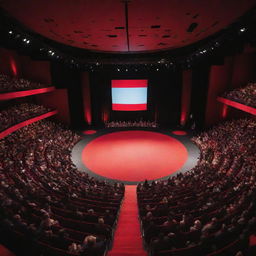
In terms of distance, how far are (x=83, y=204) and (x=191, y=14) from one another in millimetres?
9096

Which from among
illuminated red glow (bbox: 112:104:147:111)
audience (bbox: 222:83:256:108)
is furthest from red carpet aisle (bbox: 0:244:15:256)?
illuminated red glow (bbox: 112:104:147:111)

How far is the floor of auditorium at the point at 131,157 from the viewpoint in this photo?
30.8ft

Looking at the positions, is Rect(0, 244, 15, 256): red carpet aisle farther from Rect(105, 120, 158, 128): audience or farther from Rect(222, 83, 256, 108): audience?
Rect(105, 120, 158, 128): audience

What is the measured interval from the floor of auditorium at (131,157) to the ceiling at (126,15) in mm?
8306

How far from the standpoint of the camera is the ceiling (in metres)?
7.50

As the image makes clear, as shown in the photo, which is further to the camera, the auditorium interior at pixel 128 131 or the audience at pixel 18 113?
the audience at pixel 18 113

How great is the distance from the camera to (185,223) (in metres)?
6.45

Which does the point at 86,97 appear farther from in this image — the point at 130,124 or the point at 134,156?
the point at 134,156

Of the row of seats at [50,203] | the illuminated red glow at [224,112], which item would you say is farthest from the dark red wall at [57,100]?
the illuminated red glow at [224,112]

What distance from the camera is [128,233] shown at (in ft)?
23.5

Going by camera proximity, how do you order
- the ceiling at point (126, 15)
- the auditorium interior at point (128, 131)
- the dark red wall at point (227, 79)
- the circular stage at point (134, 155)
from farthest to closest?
the dark red wall at point (227, 79) → the circular stage at point (134, 155) → the ceiling at point (126, 15) → the auditorium interior at point (128, 131)

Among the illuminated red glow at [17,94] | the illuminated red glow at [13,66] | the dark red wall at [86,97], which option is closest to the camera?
the illuminated red glow at [17,94]

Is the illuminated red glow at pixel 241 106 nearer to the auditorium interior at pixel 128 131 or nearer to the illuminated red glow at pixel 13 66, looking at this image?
the auditorium interior at pixel 128 131

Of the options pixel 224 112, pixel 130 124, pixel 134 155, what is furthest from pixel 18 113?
pixel 224 112
